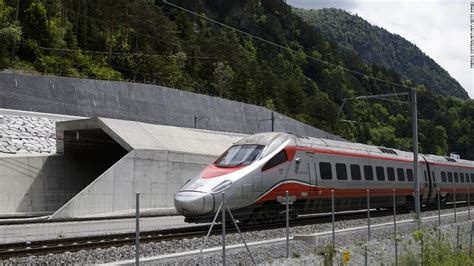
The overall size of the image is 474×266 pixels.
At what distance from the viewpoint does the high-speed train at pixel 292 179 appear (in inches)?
680

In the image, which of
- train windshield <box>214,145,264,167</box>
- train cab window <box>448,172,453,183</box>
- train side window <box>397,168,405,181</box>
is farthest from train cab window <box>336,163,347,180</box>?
train cab window <box>448,172,453,183</box>

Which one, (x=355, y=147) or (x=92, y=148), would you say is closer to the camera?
(x=355, y=147)

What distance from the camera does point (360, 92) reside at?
187375mm

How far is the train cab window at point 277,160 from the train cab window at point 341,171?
389cm

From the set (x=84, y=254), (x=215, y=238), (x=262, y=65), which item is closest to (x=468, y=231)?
(x=215, y=238)

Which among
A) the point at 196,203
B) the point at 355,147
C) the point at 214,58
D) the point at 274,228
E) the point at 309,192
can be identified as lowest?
the point at 274,228

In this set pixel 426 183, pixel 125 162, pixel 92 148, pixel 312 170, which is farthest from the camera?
pixel 92 148

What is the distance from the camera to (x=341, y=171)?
23.2m

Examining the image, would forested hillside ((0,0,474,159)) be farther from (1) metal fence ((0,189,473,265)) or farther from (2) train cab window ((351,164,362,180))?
(1) metal fence ((0,189,473,265))

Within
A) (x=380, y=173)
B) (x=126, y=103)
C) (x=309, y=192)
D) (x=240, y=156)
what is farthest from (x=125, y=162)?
(x=126, y=103)

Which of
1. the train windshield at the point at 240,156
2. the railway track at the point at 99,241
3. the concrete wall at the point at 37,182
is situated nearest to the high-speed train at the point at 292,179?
the train windshield at the point at 240,156

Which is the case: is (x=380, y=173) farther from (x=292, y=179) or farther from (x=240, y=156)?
(x=240, y=156)

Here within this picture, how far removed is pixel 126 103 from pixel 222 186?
28.2 meters

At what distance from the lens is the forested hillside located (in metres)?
63.9
